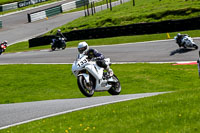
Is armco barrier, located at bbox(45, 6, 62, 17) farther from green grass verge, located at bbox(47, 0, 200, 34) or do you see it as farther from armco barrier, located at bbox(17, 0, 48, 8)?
green grass verge, located at bbox(47, 0, 200, 34)

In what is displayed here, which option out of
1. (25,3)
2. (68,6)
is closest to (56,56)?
(68,6)

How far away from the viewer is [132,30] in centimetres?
3134

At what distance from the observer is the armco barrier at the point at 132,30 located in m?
28.2

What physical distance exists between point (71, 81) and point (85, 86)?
21.1 ft

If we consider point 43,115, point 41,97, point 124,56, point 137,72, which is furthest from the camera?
point 124,56

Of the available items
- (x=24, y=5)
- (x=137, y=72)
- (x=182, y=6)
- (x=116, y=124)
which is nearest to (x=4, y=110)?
(x=116, y=124)

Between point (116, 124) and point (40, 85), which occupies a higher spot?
point (116, 124)

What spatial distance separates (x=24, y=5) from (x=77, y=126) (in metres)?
59.0

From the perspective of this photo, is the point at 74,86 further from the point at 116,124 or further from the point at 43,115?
the point at 116,124

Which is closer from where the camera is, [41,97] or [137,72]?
[41,97]

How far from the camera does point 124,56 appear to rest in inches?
952

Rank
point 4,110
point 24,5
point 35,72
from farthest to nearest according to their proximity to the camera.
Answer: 1. point 24,5
2. point 35,72
3. point 4,110

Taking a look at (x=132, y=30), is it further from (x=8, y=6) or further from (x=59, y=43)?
(x=8, y=6)

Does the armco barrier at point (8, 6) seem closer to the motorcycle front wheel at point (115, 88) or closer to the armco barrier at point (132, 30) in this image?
the armco barrier at point (132, 30)
